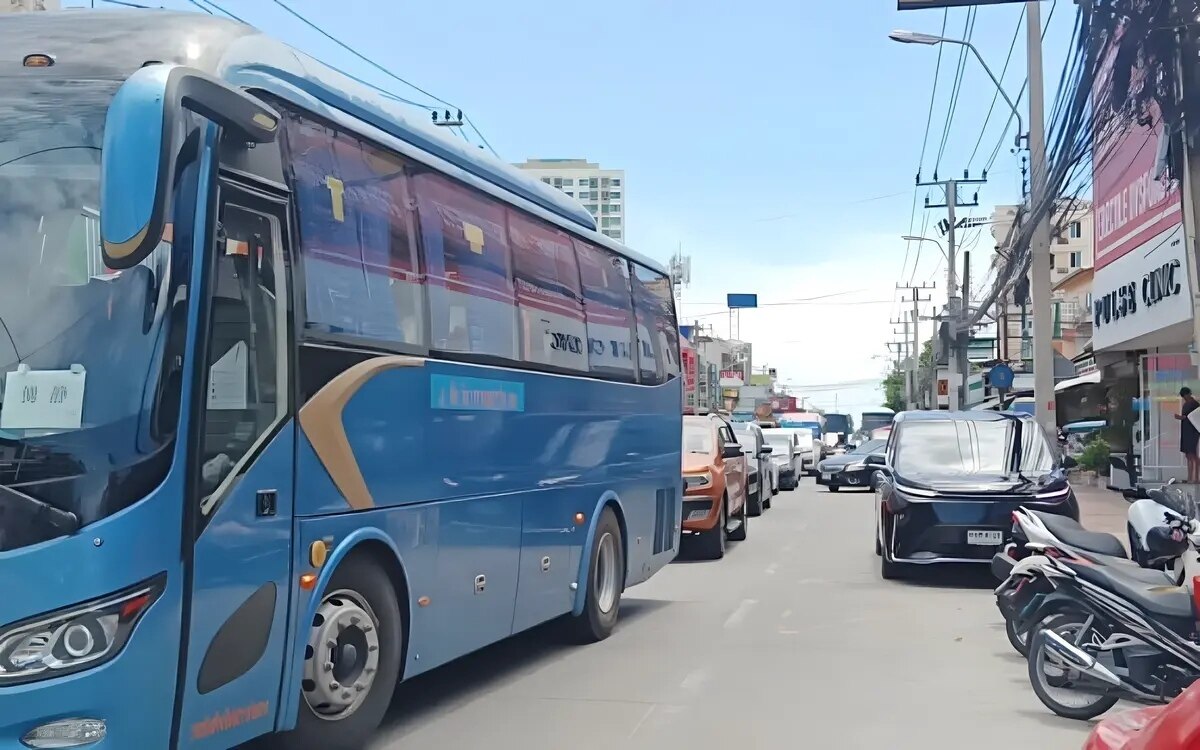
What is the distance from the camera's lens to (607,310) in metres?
10.4

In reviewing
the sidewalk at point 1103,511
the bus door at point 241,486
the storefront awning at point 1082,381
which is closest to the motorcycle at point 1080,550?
the bus door at point 241,486

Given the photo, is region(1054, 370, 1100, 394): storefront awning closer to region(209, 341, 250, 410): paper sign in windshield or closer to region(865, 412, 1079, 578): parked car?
region(865, 412, 1079, 578): parked car

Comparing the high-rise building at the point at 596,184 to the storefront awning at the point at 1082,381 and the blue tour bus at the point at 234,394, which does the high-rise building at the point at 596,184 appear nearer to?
the storefront awning at the point at 1082,381

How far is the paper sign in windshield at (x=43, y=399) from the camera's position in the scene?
4305 millimetres

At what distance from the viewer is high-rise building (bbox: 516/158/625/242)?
345 ft

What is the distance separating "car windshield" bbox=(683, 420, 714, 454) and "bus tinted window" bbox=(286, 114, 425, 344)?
33.3ft

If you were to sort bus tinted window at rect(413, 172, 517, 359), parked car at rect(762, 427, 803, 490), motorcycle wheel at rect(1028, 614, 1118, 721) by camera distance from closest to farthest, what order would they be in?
bus tinted window at rect(413, 172, 517, 359)
motorcycle wheel at rect(1028, 614, 1118, 721)
parked car at rect(762, 427, 803, 490)

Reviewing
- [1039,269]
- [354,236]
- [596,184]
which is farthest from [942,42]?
[596,184]

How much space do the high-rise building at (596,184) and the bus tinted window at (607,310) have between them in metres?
91.0

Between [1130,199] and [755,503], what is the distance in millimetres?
9534

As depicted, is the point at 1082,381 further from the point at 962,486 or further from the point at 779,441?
the point at 962,486

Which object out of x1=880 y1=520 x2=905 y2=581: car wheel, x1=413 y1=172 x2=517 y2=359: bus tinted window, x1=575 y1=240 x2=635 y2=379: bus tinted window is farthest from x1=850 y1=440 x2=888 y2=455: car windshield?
x1=413 y1=172 x2=517 y2=359: bus tinted window

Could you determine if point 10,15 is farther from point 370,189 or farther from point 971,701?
point 971,701

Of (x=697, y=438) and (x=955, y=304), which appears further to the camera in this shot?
(x=955, y=304)
